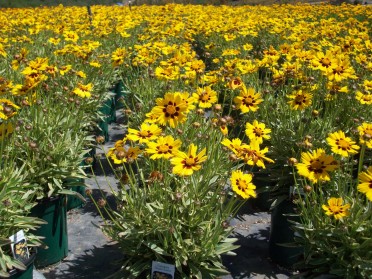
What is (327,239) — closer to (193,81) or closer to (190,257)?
(190,257)

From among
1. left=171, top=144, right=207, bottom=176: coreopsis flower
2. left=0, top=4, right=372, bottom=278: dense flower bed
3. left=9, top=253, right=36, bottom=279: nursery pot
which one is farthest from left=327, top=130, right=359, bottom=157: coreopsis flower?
left=9, top=253, right=36, bottom=279: nursery pot

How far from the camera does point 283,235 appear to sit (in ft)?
9.93

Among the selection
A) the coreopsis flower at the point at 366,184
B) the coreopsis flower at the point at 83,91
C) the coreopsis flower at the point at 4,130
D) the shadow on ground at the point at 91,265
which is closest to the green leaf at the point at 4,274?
the coreopsis flower at the point at 4,130

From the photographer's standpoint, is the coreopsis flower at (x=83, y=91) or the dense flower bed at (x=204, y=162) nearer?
the dense flower bed at (x=204, y=162)

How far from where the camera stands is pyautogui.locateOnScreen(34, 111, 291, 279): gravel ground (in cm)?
299

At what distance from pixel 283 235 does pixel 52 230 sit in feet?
4.98

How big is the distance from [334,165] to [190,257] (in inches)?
33.8

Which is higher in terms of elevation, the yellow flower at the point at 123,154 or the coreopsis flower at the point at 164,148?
the coreopsis flower at the point at 164,148

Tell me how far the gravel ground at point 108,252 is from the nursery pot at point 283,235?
0.25 ft

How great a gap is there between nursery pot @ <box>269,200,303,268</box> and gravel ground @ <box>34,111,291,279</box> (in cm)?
8

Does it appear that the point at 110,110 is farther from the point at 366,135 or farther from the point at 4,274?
the point at 366,135

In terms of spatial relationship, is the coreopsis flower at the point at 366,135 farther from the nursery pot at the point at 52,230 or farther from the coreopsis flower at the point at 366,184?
the nursery pot at the point at 52,230

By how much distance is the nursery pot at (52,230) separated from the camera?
2836 mm

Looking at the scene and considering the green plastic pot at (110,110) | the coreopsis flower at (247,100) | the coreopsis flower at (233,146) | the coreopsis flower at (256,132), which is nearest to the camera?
the coreopsis flower at (233,146)
